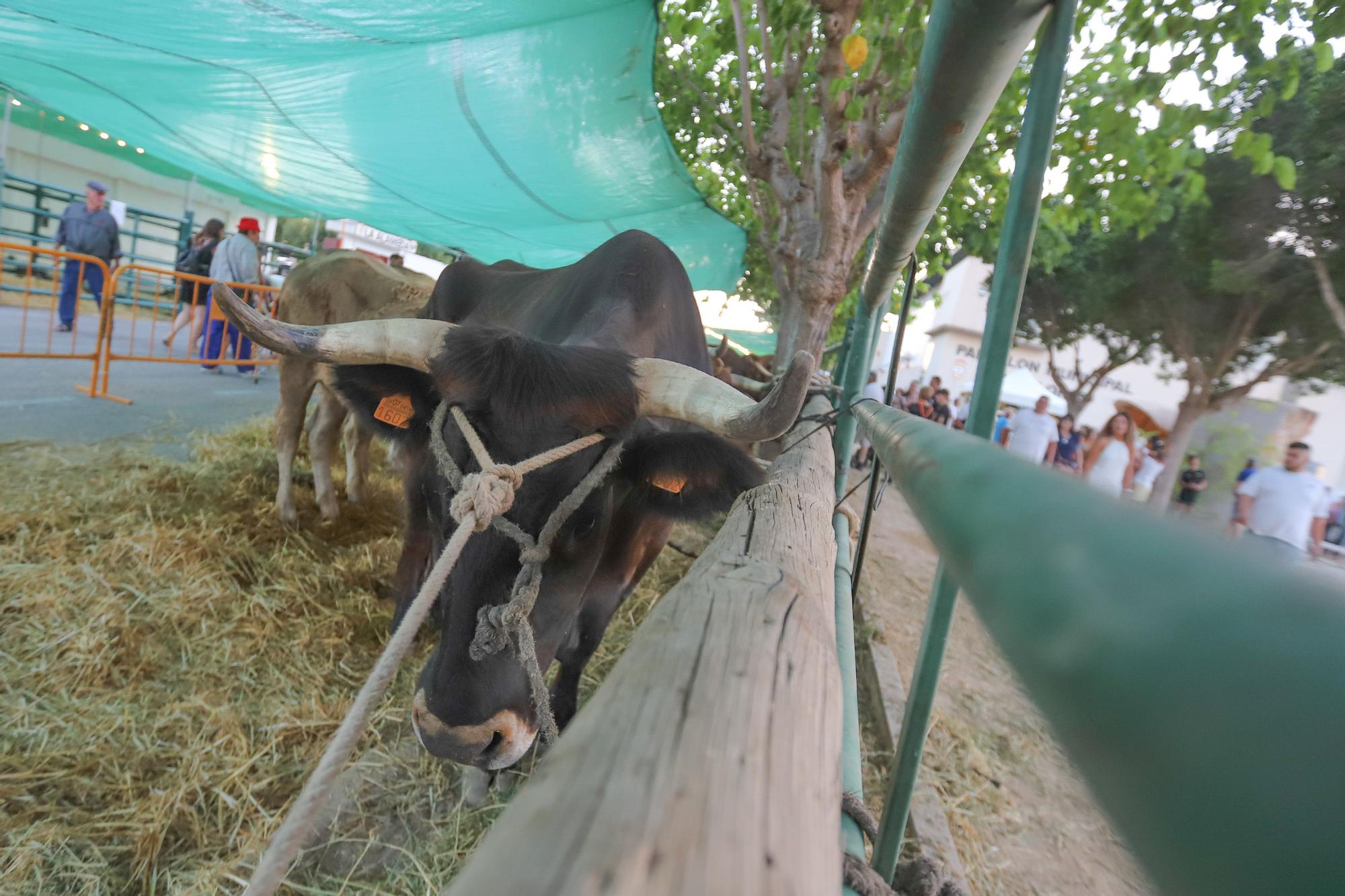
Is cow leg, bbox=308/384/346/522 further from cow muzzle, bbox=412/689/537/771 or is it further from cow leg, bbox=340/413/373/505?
cow muzzle, bbox=412/689/537/771

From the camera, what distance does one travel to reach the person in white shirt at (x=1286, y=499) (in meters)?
5.88

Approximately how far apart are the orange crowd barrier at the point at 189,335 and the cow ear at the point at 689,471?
259 inches

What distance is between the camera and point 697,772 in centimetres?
49

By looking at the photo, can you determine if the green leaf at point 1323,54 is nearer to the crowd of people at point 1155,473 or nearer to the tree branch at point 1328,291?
the crowd of people at point 1155,473

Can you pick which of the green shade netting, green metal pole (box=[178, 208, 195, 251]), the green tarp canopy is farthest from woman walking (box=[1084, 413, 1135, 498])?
green metal pole (box=[178, 208, 195, 251])

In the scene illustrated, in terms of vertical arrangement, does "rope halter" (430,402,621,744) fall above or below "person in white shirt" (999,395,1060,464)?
below

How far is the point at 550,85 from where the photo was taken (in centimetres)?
563

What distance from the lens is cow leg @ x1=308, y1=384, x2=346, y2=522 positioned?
5195mm

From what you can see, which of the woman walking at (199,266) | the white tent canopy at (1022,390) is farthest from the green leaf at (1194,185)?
the white tent canopy at (1022,390)

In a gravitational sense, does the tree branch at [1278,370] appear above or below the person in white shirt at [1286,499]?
above

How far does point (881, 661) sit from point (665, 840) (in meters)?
4.05

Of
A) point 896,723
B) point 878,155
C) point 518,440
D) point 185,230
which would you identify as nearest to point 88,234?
point 185,230

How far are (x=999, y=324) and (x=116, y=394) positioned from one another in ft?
28.4

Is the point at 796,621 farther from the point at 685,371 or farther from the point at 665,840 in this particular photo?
the point at 685,371
